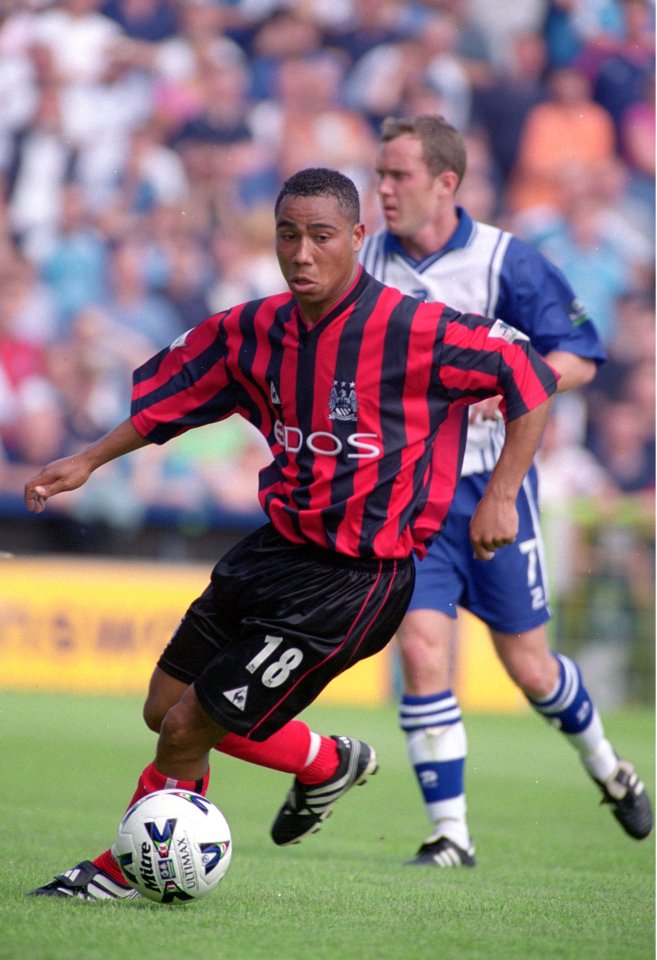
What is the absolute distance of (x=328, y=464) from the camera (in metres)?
3.84

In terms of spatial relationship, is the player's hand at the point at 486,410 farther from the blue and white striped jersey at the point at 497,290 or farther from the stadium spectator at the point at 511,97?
the stadium spectator at the point at 511,97

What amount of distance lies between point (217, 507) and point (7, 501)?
182 centimetres

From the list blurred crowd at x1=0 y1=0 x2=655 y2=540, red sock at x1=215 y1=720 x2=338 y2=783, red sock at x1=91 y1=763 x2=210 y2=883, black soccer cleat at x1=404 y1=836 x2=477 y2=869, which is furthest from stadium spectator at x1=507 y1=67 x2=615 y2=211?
red sock at x1=91 y1=763 x2=210 y2=883

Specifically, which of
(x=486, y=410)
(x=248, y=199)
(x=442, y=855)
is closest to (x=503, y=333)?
(x=486, y=410)

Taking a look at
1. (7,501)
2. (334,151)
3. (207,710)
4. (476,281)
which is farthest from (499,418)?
(334,151)

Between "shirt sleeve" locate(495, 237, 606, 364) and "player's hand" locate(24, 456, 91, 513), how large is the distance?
1916 millimetres

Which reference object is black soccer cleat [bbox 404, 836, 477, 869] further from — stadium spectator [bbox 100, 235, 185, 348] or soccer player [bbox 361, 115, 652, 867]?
stadium spectator [bbox 100, 235, 185, 348]

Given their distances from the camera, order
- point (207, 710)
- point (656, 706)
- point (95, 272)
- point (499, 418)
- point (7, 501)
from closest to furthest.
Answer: point (207, 710), point (499, 418), point (656, 706), point (7, 501), point (95, 272)

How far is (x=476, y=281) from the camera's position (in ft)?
17.4

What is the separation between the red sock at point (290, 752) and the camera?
4.32 metres

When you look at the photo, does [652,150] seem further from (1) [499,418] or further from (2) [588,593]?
(1) [499,418]

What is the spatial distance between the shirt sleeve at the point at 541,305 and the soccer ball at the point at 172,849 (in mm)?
2342

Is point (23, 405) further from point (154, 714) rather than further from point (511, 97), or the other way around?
point (154, 714)

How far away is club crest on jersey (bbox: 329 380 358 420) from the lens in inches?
150
